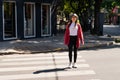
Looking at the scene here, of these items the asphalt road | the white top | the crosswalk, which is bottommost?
the crosswalk

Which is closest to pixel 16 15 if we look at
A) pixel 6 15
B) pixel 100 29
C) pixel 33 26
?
pixel 6 15

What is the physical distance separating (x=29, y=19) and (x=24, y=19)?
799mm

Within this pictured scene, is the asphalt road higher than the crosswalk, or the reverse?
the asphalt road

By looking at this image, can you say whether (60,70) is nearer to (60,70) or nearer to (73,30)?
(60,70)

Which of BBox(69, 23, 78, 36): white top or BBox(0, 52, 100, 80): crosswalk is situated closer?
BBox(0, 52, 100, 80): crosswalk

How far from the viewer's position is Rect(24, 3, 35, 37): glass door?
23.5 metres

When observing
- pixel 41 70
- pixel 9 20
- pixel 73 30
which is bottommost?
pixel 41 70

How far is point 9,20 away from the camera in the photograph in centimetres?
2198

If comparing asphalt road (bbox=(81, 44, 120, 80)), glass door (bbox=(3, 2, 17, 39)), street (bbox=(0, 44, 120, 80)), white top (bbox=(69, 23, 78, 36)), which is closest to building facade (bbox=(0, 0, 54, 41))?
glass door (bbox=(3, 2, 17, 39))

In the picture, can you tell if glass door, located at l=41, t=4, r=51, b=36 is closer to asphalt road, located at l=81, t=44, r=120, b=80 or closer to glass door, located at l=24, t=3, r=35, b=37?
glass door, located at l=24, t=3, r=35, b=37

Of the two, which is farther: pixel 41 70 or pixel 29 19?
pixel 29 19

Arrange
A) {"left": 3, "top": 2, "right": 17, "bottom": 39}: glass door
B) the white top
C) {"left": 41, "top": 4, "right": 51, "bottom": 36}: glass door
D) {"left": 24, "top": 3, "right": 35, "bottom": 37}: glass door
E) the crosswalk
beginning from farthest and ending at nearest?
{"left": 41, "top": 4, "right": 51, "bottom": 36}: glass door → {"left": 24, "top": 3, "right": 35, "bottom": 37}: glass door → {"left": 3, "top": 2, "right": 17, "bottom": 39}: glass door → the white top → the crosswalk

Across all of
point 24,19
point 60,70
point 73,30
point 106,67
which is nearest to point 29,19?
point 24,19

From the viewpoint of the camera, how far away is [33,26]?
953 inches
